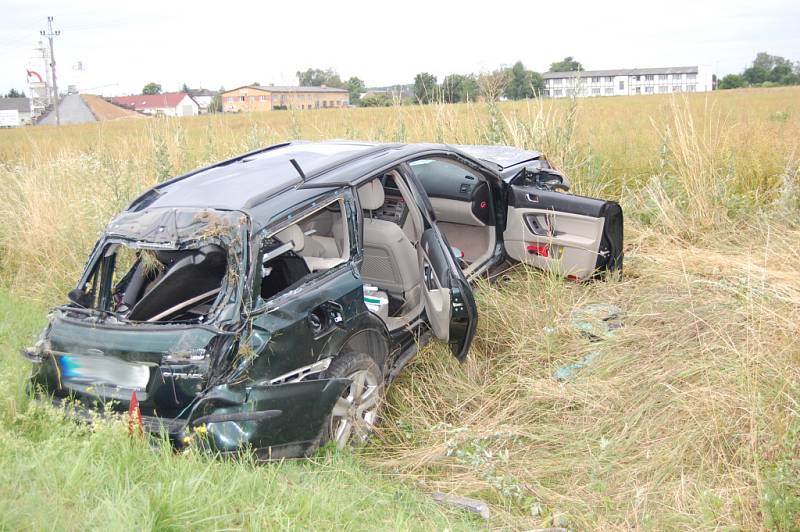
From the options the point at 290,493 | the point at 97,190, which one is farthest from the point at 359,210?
the point at 97,190

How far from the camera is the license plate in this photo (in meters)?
3.41

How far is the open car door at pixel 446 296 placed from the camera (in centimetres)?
443

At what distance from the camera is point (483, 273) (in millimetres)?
5590

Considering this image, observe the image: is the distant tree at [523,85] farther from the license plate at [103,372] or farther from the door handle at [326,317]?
the license plate at [103,372]

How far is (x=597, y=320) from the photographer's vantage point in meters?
5.21

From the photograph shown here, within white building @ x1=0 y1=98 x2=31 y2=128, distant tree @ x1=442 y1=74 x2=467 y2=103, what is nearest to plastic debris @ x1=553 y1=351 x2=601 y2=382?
distant tree @ x1=442 y1=74 x2=467 y2=103

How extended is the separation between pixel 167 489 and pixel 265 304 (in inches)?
40.1

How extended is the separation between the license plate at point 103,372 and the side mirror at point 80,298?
45 cm

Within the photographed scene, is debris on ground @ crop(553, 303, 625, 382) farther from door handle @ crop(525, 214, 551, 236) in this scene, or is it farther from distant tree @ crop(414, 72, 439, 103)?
distant tree @ crop(414, 72, 439, 103)

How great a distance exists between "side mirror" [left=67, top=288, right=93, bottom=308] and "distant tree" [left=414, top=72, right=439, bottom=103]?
721 cm

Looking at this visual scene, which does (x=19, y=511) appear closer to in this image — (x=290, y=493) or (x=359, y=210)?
(x=290, y=493)

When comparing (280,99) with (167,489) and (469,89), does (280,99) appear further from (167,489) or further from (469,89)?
(167,489)

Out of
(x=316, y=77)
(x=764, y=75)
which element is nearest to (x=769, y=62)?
(x=764, y=75)

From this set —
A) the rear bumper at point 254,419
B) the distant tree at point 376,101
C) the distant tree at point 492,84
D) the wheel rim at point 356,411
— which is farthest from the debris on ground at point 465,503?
the distant tree at point 376,101
